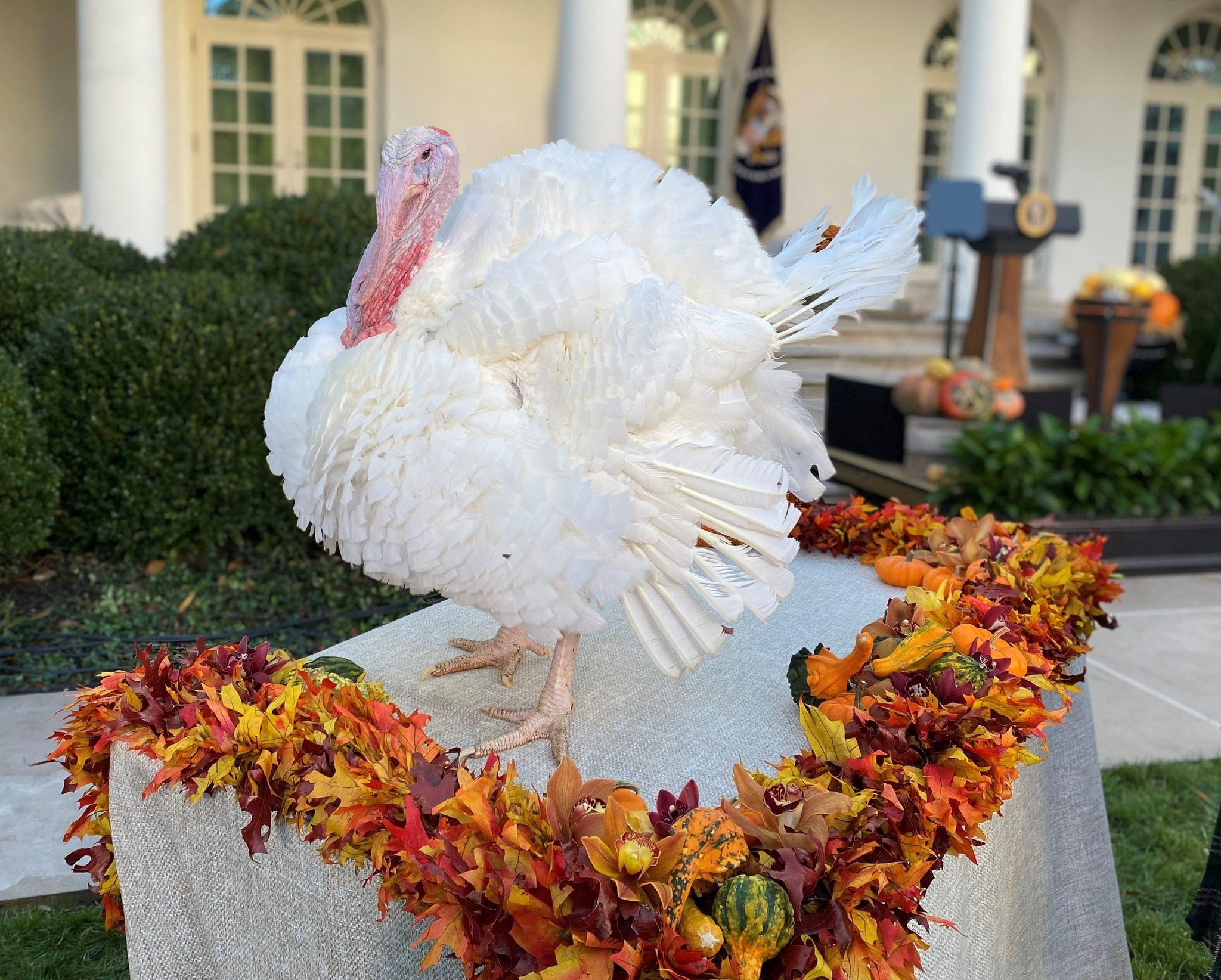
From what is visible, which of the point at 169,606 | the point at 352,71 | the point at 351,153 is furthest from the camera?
the point at 351,153

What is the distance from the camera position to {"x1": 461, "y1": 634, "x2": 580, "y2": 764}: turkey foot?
1806mm

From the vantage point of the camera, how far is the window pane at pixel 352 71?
373 inches

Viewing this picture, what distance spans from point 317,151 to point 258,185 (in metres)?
0.58

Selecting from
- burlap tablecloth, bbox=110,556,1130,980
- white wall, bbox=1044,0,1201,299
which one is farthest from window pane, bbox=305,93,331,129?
burlap tablecloth, bbox=110,556,1130,980

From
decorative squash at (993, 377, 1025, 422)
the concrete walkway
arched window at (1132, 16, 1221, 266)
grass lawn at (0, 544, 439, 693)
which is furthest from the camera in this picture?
arched window at (1132, 16, 1221, 266)

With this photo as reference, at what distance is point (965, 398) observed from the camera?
17.3ft

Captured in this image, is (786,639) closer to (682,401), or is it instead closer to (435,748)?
(682,401)

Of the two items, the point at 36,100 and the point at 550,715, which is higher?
the point at 36,100

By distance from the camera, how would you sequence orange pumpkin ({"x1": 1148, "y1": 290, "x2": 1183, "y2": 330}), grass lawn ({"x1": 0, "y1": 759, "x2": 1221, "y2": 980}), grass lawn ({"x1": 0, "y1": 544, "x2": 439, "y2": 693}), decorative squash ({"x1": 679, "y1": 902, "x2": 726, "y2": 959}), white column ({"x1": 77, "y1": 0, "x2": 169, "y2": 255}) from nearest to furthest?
decorative squash ({"x1": 679, "y1": 902, "x2": 726, "y2": 959})
grass lawn ({"x1": 0, "y1": 759, "x2": 1221, "y2": 980})
grass lawn ({"x1": 0, "y1": 544, "x2": 439, "y2": 693})
white column ({"x1": 77, "y1": 0, "x2": 169, "y2": 255})
orange pumpkin ({"x1": 1148, "y1": 290, "x2": 1183, "y2": 330})

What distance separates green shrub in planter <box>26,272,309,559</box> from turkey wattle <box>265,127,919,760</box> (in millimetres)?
2245

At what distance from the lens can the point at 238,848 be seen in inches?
63.3

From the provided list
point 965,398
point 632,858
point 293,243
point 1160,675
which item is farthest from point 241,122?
point 632,858

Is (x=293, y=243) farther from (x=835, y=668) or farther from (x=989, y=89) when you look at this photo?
(x=989, y=89)

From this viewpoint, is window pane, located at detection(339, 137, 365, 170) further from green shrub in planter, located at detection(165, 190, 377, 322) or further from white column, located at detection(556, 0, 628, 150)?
green shrub in planter, located at detection(165, 190, 377, 322)
